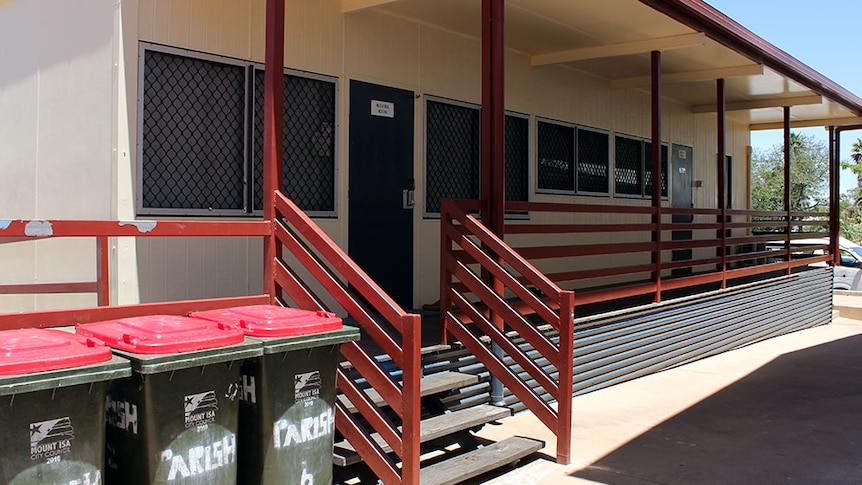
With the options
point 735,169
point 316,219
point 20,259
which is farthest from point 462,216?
point 735,169

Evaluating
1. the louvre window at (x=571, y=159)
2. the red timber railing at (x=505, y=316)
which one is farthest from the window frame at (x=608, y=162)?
the red timber railing at (x=505, y=316)

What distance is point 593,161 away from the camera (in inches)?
397

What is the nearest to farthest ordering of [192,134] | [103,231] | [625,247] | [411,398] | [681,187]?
[103,231]
[411,398]
[192,134]
[625,247]
[681,187]

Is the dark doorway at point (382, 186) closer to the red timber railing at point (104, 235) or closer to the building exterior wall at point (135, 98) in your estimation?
the building exterior wall at point (135, 98)

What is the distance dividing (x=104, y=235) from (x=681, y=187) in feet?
34.0

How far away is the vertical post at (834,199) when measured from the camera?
1335cm

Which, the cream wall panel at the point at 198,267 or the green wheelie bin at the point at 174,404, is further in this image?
the cream wall panel at the point at 198,267

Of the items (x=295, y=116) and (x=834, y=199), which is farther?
(x=834, y=199)

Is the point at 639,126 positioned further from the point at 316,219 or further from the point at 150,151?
the point at 150,151

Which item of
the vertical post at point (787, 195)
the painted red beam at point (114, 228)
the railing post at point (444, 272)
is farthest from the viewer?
the vertical post at point (787, 195)

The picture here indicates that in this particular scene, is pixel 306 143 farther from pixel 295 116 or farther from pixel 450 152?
pixel 450 152

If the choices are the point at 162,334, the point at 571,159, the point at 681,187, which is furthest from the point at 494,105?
the point at 681,187

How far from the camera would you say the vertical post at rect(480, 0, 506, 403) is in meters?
5.89

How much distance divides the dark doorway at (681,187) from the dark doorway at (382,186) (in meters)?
6.30
